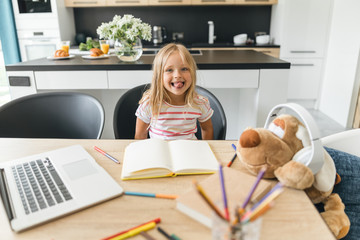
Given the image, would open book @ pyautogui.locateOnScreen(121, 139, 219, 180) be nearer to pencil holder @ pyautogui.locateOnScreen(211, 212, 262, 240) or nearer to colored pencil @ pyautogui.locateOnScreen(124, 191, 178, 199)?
colored pencil @ pyautogui.locateOnScreen(124, 191, 178, 199)

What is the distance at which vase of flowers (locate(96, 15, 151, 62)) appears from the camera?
6.07ft

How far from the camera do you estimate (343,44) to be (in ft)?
10.6

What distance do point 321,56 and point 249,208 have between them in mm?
3851

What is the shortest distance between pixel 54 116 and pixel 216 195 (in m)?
1.03

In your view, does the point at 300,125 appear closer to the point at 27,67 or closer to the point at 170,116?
the point at 170,116

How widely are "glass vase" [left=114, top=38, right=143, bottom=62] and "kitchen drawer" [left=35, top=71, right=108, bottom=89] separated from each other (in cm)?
18

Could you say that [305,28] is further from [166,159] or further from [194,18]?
[166,159]

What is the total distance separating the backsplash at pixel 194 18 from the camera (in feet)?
13.8

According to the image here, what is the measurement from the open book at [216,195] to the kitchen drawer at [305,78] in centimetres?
345

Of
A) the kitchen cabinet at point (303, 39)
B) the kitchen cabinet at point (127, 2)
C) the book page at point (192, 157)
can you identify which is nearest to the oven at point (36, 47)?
the kitchen cabinet at point (127, 2)

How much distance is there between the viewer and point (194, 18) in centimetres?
426

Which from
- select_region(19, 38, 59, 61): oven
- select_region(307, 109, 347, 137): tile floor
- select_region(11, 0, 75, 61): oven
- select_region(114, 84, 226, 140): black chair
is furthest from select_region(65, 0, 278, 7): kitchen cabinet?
select_region(114, 84, 226, 140): black chair

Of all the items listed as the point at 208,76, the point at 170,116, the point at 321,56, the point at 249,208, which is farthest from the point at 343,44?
the point at 249,208

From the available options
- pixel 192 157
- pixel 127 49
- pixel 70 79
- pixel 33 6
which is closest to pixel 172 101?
pixel 192 157
